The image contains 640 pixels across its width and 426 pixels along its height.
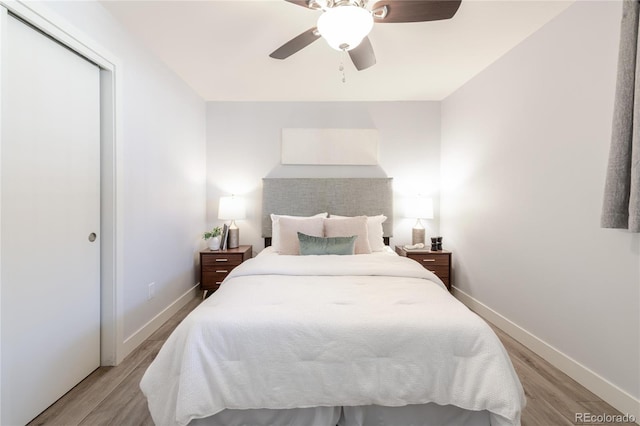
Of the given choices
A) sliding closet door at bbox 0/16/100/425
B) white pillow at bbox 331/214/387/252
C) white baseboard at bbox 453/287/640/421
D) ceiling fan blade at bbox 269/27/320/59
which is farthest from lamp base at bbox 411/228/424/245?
sliding closet door at bbox 0/16/100/425

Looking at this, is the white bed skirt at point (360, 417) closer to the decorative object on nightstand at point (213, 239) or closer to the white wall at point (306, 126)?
the decorative object on nightstand at point (213, 239)

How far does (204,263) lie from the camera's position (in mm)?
3279

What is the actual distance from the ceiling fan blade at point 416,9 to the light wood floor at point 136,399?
223cm

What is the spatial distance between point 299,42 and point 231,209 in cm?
211

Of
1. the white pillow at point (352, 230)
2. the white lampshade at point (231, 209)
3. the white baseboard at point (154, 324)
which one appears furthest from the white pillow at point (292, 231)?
the white baseboard at point (154, 324)

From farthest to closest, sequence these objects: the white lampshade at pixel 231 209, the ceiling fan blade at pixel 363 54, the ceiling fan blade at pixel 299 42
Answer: the white lampshade at pixel 231 209 < the ceiling fan blade at pixel 363 54 < the ceiling fan blade at pixel 299 42

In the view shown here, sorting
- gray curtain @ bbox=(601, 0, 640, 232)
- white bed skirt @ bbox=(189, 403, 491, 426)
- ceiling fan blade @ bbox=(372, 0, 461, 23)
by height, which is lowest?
white bed skirt @ bbox=(189, 403, 491, 426)

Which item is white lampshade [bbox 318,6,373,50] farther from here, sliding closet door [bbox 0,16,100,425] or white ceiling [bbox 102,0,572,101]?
sliding closet door [bbox 0,16,100,425]

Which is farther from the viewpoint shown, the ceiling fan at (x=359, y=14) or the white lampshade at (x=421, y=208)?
the white lampshade at (x=421, y=208)

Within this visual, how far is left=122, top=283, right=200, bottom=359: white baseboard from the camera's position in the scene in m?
2.18

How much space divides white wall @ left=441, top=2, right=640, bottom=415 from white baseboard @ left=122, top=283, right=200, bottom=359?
10.4 feet

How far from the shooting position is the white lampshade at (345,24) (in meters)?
1.39

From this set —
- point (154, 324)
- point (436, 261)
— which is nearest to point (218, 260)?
point (154, 324)

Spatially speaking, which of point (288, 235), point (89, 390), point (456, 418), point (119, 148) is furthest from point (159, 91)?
point (456, 418)
